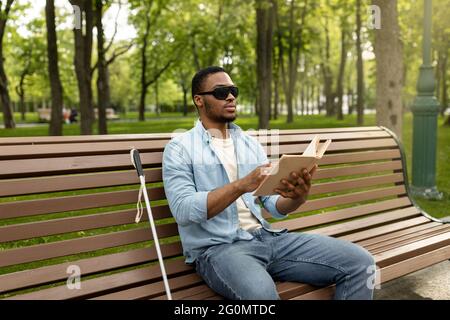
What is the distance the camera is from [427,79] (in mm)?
7199

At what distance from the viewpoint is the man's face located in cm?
302

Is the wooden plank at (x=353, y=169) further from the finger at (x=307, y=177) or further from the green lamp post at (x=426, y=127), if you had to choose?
the green lamp post at (x=426, y=127)

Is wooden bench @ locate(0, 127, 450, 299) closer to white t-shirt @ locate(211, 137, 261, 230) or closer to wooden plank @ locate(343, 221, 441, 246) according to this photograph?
wooden plank @ locate(343, 221, 441, 246)

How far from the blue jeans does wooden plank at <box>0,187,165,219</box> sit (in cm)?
56

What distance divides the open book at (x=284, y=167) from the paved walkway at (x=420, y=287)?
169 centimetres

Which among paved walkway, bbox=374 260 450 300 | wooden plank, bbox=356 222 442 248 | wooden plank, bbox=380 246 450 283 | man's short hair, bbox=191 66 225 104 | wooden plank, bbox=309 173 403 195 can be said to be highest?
man's short hair, bbox=191 66 225 104

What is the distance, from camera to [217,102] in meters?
3.04

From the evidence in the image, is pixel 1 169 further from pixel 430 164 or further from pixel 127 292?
A: pixel 430 164

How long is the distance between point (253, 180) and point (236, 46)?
3043 cm

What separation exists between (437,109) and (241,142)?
4833mm

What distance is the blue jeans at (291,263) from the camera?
2639mm

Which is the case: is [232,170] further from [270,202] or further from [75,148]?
[75,148]

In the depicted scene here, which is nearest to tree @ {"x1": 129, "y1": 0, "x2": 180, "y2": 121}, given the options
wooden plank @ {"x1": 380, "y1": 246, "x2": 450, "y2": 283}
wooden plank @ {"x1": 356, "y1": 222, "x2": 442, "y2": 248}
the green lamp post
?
the green lamp post
